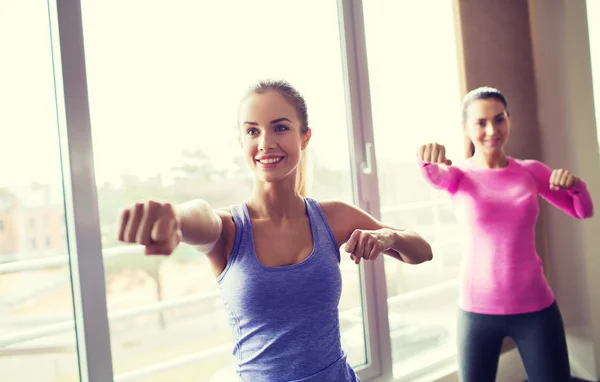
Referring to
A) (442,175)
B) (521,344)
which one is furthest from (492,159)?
(521,344)

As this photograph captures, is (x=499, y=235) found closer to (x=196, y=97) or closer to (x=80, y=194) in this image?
(x=80, y=194)

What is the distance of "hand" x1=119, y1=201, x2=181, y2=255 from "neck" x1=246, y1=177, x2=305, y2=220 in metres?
0.40

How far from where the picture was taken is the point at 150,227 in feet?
2.25

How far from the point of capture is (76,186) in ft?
4.36

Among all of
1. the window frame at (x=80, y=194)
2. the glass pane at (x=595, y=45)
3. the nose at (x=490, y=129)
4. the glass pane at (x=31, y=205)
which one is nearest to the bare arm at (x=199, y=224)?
the window frame at (x=80, y=194)

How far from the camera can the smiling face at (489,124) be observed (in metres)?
1.79

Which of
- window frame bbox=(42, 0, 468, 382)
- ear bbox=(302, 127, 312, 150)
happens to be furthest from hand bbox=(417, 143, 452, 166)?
window frame bbox=(42, 0, 468, 382)

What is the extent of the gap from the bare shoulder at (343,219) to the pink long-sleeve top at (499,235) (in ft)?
2.07

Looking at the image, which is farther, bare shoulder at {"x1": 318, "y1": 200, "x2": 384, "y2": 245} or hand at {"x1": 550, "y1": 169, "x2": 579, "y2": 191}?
hand at {"x1": 550, "y1": 169, "x2": 579, "y2": 191}

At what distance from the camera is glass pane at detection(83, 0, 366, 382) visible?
216 centimetres

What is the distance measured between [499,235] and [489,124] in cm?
43

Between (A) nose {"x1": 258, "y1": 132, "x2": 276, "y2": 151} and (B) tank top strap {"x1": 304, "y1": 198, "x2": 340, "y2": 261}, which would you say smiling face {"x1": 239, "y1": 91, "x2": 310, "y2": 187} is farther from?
(B) tank top strap {"x1": 304, "y1": 198, "x2": 340, "y2": 261}

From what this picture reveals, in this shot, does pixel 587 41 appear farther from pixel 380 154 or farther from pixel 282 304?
pixel 282 304

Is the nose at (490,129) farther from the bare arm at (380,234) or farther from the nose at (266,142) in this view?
the nose at (266,142)
